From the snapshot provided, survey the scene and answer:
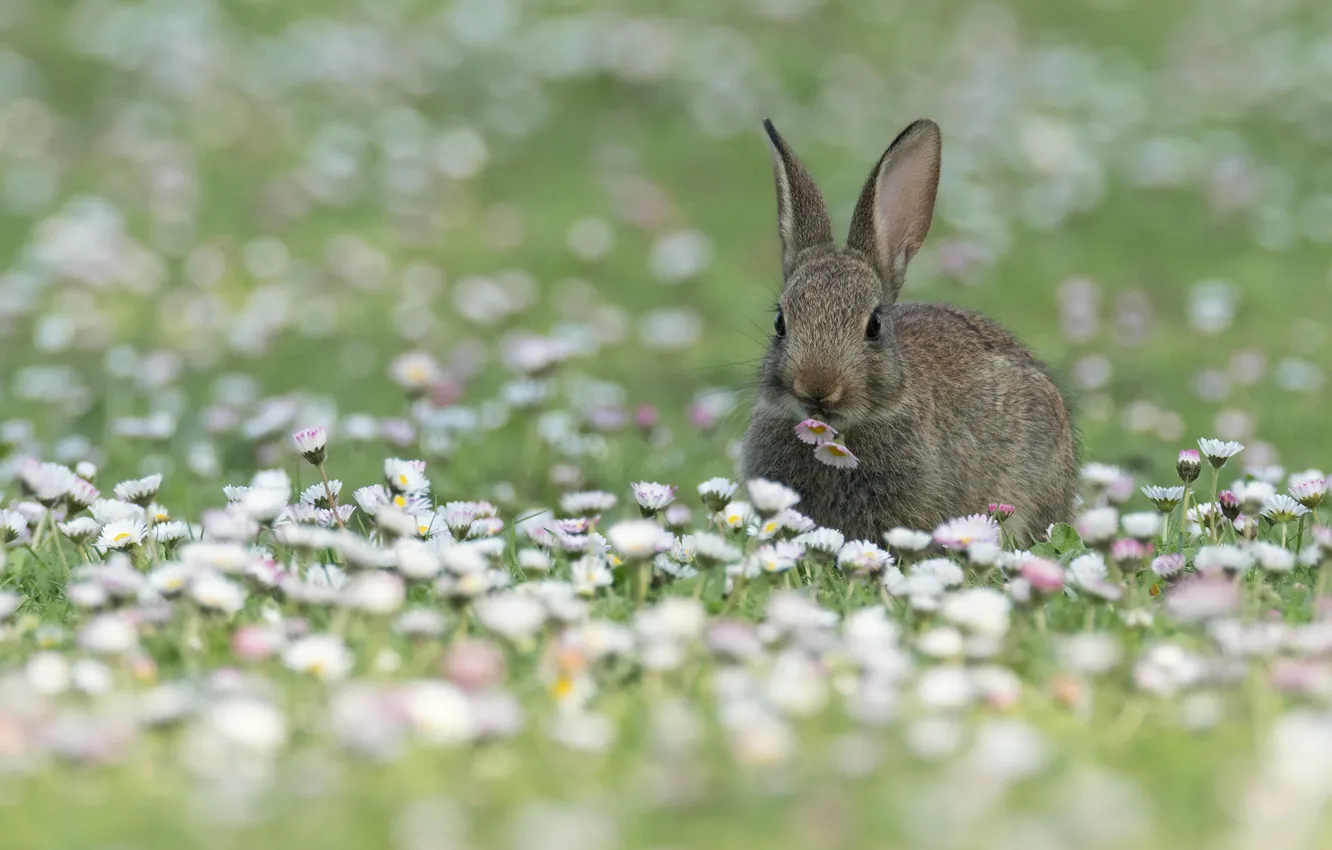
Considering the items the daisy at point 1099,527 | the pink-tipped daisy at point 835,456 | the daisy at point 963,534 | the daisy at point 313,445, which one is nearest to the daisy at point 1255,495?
the daisy at point 1099,527

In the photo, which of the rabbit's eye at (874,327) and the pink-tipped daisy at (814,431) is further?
the rabbit's eye at (874,327)

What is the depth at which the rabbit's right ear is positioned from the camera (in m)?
6.18

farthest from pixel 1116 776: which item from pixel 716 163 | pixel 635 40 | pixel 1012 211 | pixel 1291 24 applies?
pixel 1291 24

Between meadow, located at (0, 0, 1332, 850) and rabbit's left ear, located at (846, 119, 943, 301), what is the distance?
986 millimetres

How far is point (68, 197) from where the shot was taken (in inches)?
492

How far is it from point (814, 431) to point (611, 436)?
2334 mm

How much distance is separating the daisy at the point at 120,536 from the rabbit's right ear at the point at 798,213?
8.24 ft

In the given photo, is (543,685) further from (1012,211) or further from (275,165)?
(275,165)

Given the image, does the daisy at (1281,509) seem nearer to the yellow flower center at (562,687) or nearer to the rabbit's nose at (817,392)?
the rabbit's nose at (817,392)

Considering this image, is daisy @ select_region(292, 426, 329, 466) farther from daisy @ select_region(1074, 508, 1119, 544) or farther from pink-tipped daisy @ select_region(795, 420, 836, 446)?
daisy @ select_region(1074, 508, 1119, 544)

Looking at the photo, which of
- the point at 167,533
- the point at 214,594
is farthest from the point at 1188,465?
the point at 167,533

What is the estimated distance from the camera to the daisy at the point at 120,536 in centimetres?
480

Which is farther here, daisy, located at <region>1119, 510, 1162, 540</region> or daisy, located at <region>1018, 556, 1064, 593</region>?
daisy, located at <region>1119, 510, 1162, 540</region>

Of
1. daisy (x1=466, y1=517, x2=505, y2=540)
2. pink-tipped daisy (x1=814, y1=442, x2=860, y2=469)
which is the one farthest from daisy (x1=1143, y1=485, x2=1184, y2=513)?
daisy (x1=466, y1=517, x2=505, y2=540)
